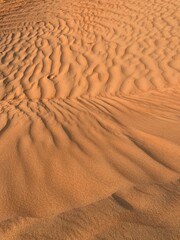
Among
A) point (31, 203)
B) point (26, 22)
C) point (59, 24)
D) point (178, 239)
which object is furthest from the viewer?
point (26, 22)

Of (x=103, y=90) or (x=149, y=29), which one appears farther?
(x=149, y=29)

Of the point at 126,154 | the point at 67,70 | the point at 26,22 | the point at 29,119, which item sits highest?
the point at 26,22

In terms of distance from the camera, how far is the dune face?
5.53ft

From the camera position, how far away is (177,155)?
91.7 inches

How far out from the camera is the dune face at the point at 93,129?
1.69 metres

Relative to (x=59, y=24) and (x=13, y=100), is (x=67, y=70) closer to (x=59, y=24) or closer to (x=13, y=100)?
(x=13, y=100)

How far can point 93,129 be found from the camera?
10.1ft

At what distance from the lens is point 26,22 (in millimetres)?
8852

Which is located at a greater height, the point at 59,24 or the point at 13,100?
the point at 59,24

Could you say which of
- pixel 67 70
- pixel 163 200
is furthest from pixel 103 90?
pixel 163 200

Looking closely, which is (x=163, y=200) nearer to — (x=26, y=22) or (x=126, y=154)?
(x=126, y=154)

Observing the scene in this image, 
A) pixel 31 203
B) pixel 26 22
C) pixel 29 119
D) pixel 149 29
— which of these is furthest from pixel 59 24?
pixel 31 203

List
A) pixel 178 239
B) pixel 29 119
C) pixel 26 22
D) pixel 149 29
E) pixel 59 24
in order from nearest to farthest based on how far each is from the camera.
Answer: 1. pixel 178 239
2. pixel 29 119
3. pixel 149 29
4. pixel 59 24
5. pixel 26 22

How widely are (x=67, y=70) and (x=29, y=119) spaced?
2.23 metres
